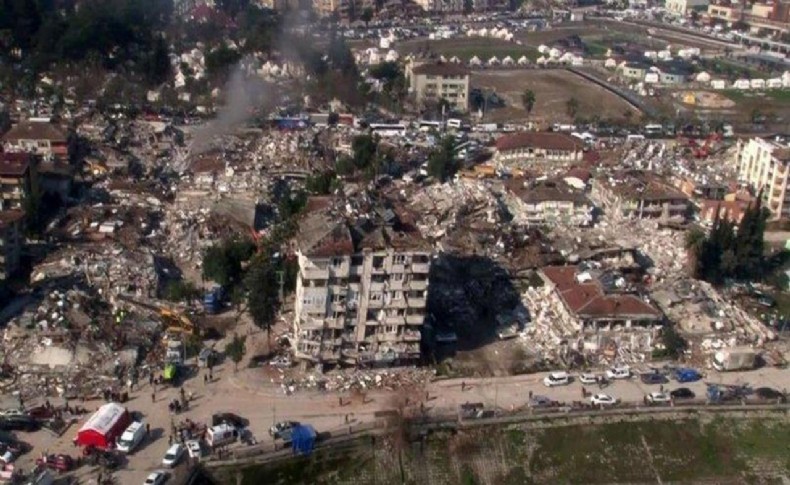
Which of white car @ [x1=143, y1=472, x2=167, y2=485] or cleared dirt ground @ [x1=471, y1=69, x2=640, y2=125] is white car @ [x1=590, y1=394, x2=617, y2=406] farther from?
cleared dirt ground @ [x1=471, y1=69, x2=640, y2=125]

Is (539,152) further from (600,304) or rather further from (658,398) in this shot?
(658,398)

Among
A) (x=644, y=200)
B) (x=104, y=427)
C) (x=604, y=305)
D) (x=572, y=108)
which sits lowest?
(x=104, y=427)

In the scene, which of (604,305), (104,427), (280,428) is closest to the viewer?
(104,427)

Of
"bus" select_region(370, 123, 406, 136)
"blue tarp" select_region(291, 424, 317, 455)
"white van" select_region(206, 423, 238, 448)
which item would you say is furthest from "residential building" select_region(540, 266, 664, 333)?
"bus" select_region(370, 123, 406, 136)

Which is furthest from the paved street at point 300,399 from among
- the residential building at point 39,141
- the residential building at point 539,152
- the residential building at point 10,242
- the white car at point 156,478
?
the residential building at point 539,152

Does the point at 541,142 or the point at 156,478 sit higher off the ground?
the point at 541,142

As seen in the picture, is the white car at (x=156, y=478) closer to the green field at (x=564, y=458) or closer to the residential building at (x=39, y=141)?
the green field at (x=564, y=458)

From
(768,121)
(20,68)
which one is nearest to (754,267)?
(768,121)

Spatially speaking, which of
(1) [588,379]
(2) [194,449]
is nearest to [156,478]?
(2) [194,449]
